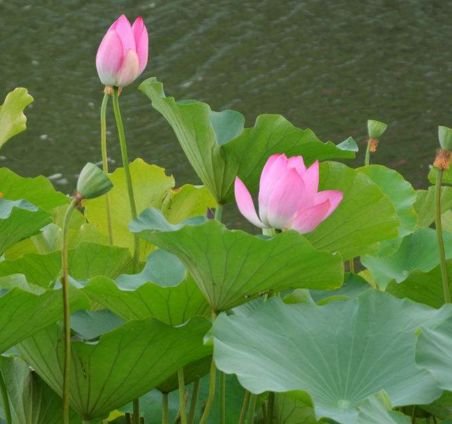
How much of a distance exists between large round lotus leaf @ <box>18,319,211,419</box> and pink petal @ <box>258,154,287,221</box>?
105mm

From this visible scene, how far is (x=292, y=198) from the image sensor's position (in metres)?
0.96

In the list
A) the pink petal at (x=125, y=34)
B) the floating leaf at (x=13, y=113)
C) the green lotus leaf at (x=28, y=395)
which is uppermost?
the pink petal at (x=125, y=34)

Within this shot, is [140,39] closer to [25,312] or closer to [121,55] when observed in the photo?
[121,55]

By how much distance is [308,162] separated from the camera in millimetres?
1169

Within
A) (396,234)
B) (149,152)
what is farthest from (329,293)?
(149,152)

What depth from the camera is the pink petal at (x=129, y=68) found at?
46.4 inches

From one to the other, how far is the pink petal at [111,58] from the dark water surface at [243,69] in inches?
95.0

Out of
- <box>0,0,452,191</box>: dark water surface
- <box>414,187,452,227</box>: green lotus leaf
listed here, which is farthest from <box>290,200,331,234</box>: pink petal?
<box>0,0,452,191</box>: dark water surface

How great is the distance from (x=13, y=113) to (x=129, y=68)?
22 cm

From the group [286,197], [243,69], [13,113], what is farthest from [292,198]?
[243,69]

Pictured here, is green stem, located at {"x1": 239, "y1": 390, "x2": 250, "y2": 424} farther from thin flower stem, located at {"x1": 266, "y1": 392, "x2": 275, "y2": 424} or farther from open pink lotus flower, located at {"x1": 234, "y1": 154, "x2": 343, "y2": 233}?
open pink lotus flower, located at {"x1": 234, "y1": 154, "x2": 343, "y2": 233}

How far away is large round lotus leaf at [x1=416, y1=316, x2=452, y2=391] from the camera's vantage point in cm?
85

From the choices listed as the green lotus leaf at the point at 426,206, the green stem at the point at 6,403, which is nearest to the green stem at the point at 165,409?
the green stem at the point at 6,403

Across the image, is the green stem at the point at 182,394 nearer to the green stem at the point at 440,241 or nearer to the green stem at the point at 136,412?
the green stem at the point at 136,412
